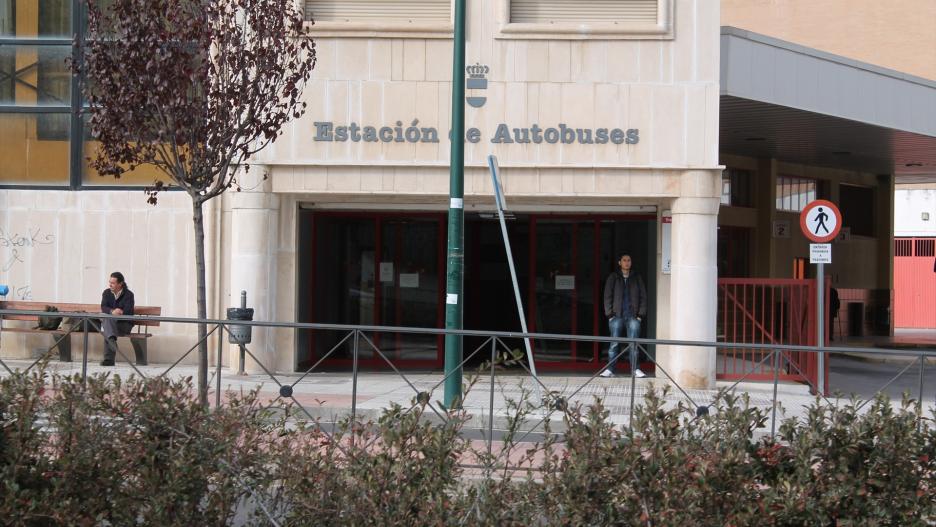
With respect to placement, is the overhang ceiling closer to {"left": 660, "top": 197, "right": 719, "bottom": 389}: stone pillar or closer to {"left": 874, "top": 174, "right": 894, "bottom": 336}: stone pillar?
{"left": 660, "top": 197, "right": 719, "bottom": 389}: stone pillar

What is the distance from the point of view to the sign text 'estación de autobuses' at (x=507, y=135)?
15133 millimetres

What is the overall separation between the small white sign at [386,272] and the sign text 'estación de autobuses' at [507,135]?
276 cm

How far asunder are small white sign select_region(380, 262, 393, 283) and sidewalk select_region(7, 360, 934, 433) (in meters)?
8.64

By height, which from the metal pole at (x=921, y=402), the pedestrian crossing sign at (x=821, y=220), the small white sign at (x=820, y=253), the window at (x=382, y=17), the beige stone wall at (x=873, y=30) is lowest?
the metal pole at (x=921, y=402)

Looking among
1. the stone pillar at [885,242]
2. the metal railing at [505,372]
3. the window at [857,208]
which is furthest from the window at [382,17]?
the stone pillar at [885,242]

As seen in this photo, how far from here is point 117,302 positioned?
1529 centimetres

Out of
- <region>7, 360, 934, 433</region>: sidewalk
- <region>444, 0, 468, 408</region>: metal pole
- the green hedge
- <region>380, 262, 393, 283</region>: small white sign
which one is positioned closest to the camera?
the green hedge

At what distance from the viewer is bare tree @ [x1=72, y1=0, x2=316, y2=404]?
34.1ft

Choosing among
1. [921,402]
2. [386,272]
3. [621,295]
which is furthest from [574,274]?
[921,402]

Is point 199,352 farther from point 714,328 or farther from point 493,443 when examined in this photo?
point 714,328

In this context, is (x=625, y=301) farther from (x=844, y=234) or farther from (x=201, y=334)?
(x=844, y=234)

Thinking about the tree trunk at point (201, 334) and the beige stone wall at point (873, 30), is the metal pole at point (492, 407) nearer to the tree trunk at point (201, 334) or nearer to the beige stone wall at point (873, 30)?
the tree trunk at point (201, 334)

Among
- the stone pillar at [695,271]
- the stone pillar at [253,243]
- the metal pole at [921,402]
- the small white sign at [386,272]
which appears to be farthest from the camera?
the small white sign at [386,272]

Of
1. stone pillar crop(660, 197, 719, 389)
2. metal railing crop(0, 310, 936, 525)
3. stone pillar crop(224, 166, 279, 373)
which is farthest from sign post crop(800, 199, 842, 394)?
stone pillar crop(224, 166, 279, 373)
